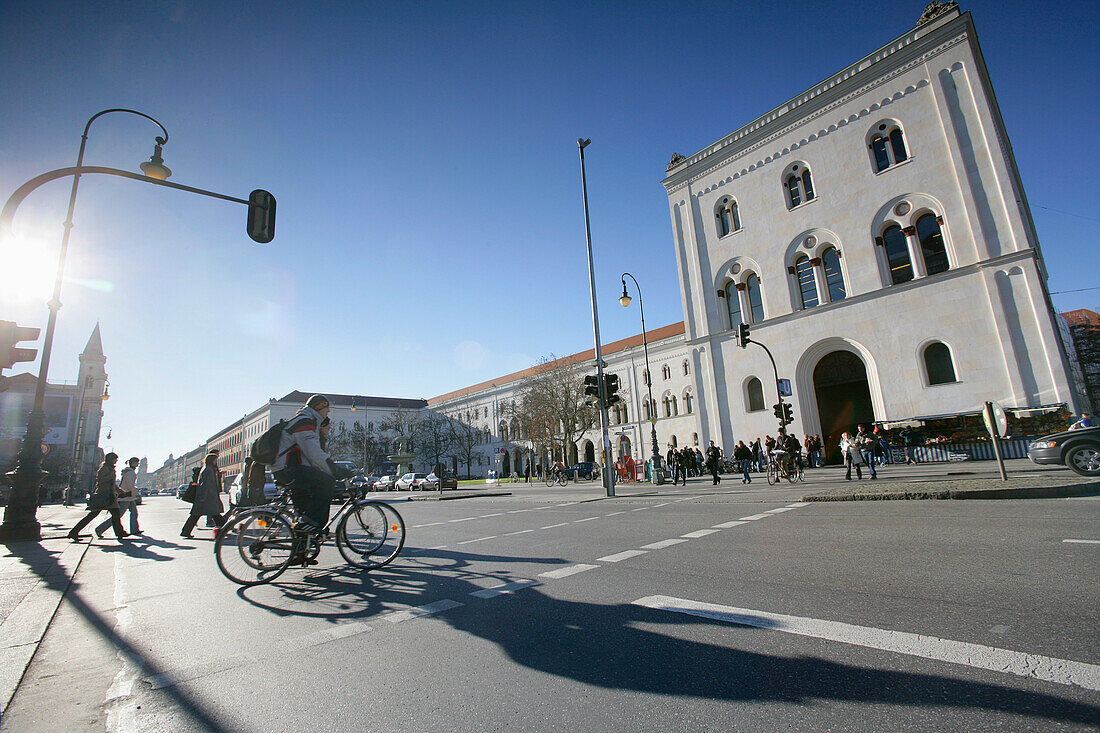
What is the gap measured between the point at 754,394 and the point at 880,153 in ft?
47.6

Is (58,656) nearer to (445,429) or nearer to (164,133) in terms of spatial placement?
(164,133)

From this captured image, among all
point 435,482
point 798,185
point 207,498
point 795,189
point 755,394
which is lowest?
point 435,482

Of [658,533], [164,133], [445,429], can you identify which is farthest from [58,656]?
[445,429]

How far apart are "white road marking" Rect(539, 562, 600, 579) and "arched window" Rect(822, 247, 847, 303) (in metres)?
27.1

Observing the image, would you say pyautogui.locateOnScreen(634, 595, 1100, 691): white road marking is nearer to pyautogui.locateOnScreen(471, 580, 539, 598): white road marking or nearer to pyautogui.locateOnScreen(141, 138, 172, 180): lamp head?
pyautogui.locateOnScreen(471, 580, 539, 598): white road marking

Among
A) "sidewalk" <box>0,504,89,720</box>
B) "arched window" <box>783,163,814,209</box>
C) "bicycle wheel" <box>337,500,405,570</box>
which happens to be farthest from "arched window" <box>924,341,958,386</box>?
"sidewalk" <box>0,504,89,720</box>

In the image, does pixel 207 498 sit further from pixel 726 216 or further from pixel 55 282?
pixel 726 216

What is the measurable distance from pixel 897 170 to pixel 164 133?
30.3 meters

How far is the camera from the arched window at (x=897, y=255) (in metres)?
25.3

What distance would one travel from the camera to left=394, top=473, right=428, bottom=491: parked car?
4593 cm

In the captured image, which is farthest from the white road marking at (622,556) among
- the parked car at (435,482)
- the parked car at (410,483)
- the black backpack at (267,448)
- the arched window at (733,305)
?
the parked car at (410,483)

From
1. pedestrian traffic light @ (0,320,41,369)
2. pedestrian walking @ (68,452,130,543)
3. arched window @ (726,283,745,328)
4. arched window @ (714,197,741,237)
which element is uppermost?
arched window @ (714,197,741,237)

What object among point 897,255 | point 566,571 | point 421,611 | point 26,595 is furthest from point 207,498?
point 897,255

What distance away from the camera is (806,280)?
28.6m
